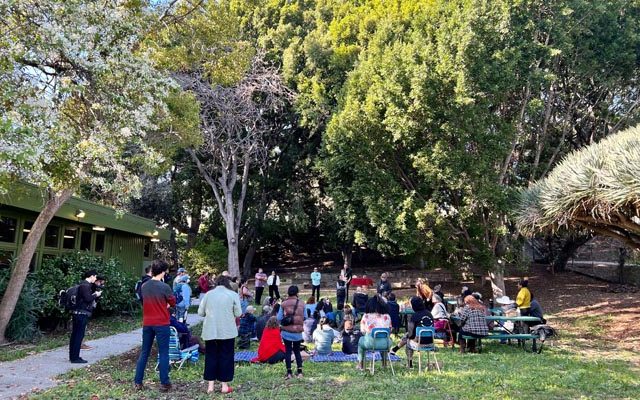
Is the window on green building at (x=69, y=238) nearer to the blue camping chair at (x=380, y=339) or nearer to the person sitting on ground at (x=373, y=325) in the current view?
the person sitting on ground at (x=373, y=325)

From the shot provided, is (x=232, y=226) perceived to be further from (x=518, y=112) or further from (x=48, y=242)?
(x=518, y=112)

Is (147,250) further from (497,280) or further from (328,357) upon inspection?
(328,357)

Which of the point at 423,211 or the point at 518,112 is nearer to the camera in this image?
the point at 423,211

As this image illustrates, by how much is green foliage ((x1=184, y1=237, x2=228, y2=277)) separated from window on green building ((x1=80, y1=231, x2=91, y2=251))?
819 cm

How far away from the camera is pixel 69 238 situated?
1422 cm

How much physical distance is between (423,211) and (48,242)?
35.5 feet

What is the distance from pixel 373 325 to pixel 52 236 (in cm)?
999

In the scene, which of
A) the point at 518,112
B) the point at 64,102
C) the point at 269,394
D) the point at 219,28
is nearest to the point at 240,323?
the point at 269,394

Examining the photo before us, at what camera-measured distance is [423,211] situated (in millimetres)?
15367

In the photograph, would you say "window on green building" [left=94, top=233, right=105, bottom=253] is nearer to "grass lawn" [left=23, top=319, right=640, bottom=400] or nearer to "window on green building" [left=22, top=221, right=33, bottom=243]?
"window on green building" [left=22, top=221, right=33, bottom=243]

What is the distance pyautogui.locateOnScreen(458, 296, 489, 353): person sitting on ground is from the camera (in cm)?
916

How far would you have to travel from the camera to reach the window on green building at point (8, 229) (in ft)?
37.4

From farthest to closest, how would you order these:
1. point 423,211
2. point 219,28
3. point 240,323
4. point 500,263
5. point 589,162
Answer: point 500,263, point 423,211, point 219,28, point 589,162, point 240,323

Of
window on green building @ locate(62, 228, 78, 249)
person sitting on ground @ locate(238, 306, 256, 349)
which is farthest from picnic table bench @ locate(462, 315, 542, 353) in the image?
window on green building @ locate(62, 228, 78, 249)
